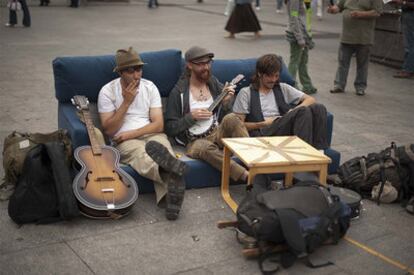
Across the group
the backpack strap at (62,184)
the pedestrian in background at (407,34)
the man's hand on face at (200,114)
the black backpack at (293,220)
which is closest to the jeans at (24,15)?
the pedestrian in background at (407,34)

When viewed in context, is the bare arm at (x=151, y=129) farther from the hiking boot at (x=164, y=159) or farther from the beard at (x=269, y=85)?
the beard at (x=269, y=85)

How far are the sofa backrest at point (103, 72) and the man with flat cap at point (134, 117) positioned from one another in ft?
0.70

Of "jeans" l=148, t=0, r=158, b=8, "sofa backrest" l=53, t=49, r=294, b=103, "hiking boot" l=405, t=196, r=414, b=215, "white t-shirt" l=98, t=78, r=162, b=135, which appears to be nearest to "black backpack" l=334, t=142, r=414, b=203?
"hiking boot" l=405, t=196, r=414, b=215

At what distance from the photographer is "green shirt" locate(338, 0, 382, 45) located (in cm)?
842

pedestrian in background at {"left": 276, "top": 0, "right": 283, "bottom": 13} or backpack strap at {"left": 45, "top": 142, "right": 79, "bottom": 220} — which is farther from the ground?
pedestrian in background at {"left": 276, "top": 0, "right": 283, "bottom": 13}

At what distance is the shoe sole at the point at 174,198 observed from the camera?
441 cm

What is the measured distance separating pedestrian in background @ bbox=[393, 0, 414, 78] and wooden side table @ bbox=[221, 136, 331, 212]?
19.5 feet

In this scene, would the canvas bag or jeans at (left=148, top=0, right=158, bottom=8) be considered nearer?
the canvas bag

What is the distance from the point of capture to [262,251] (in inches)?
150

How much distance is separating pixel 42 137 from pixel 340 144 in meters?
3.28

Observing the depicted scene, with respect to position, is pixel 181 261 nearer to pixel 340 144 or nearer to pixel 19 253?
pixel 19 253

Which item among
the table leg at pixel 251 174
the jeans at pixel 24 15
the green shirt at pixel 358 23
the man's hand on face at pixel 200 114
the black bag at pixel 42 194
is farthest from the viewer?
the jeans at pixel 24 15

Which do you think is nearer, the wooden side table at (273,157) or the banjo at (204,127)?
the wooden side table at (273,157)

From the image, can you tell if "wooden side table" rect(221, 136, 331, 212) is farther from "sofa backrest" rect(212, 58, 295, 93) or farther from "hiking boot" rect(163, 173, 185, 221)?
"sofa backrest" rect(212, 58, 295, 93)
